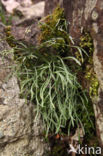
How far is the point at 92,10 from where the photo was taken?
3.83 feet

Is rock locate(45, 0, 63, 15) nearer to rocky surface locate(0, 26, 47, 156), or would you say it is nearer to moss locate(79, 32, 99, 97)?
moss locate(79, 32, 99, 97)

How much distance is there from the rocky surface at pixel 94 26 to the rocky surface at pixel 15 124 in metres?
0.63

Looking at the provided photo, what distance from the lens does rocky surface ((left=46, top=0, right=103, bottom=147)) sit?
1.14 meters

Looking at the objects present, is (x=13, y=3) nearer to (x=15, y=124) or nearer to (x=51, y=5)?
(x=51, y=5)

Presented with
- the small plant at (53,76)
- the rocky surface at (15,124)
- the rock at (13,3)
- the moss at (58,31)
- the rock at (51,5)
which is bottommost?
the rocky surface at (15,124)

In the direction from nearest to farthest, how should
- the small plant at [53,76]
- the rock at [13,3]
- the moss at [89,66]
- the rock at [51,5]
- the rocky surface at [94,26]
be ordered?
the rocky surface at [94,26] → the moss at [89,66] → the small plant at [53,76] → the rock at [51,5] → the rock at [13,3]

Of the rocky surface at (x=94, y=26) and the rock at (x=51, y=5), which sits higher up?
the rock at (x=51, y=5)

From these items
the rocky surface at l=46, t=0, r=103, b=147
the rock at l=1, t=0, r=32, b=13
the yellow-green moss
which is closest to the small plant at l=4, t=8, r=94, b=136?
the yellow-green moss

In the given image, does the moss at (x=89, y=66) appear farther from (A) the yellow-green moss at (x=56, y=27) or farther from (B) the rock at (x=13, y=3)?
(B) the rock at (x=13, y=3)

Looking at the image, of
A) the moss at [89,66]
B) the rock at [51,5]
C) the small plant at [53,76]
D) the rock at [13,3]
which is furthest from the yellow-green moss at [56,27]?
the rock at [13,3]

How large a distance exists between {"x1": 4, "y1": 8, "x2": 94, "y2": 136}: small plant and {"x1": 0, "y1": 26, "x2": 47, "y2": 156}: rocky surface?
9cm

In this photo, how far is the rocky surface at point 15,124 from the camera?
1.29 meters

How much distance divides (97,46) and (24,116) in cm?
94

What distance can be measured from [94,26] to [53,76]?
58 cm
